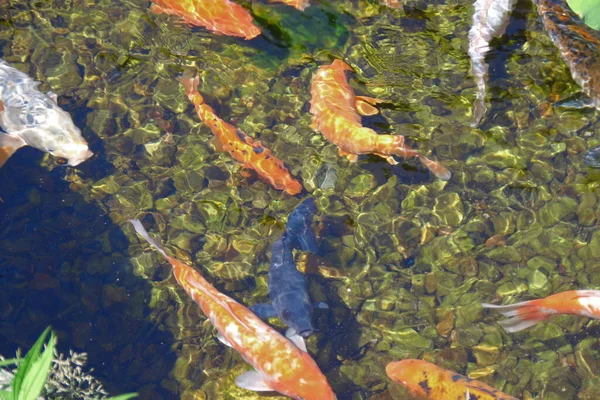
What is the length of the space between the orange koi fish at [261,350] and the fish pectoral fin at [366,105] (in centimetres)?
251

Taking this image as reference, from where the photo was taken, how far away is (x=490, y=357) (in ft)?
18.1

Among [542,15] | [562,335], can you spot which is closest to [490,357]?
[562,335]

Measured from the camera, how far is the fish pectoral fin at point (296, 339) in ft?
16.9

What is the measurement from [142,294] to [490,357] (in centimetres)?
341

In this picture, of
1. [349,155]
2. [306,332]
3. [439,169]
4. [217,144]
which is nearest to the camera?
[306,332]

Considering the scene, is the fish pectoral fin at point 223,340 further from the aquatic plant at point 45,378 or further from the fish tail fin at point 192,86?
the fish tail fin at point 192,86

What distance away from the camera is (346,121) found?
239 inches

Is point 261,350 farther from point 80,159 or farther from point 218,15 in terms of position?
point 218,15

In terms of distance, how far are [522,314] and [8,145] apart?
5.30 m

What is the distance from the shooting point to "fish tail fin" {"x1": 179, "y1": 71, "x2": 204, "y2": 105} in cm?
654

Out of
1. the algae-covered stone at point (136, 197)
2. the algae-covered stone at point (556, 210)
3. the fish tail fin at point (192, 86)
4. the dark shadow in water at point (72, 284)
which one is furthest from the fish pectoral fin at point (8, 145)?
the algae-covered stone at point (556, 210)

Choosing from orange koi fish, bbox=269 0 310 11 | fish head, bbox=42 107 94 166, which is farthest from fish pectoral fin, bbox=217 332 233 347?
orange koi fish, bbox=269 0 310 11

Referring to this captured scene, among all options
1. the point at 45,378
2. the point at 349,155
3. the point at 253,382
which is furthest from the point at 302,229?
the point at 45,378

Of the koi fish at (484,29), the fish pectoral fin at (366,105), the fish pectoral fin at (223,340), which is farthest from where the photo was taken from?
the koi fish at (484,29)
